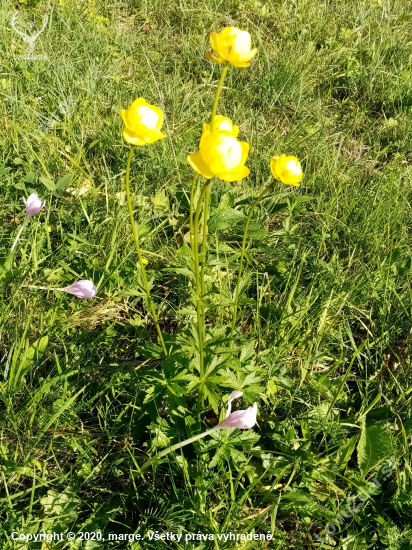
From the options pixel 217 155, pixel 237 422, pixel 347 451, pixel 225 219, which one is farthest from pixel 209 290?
pixel 217 155

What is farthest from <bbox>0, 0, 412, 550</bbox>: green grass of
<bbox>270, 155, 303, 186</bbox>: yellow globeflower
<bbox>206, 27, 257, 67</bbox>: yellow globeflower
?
<bbox>206, 27, 257, 67</bbox>: yellow globeflower

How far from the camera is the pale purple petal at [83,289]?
1.58 m

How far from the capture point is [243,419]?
119cm

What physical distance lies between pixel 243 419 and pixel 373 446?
1.67 feet

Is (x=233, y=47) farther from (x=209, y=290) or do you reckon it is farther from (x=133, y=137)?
(x=209, y=290)

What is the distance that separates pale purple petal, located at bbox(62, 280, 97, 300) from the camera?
158 cm

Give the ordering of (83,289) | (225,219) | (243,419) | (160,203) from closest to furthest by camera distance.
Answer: (243,419), (83,289), (225,219), (160,203)

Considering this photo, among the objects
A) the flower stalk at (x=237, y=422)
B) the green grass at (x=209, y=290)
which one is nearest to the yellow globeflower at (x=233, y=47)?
the green grass at (x=209, y=290)

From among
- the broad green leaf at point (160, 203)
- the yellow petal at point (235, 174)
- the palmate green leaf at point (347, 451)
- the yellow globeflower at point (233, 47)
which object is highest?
the broad green leaf at point (160, 203)

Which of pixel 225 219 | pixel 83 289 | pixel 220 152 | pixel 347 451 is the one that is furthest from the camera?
pixel 225 219

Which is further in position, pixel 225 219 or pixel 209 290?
pixel 225 219

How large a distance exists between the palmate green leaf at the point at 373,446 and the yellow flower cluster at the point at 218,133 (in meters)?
0.96

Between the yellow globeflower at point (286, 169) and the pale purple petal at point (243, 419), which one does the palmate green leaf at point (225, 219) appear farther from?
the pale purple petal at point (243, 419)

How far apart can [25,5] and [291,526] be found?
10.8ft
